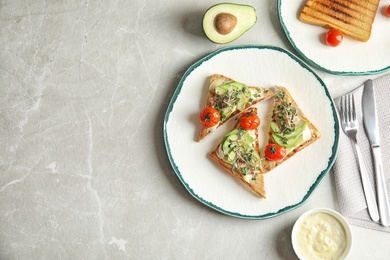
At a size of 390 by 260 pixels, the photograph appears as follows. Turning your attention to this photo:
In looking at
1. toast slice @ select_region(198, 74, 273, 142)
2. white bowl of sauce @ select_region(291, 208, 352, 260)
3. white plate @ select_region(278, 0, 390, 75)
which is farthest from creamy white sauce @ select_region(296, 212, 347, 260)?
white plate @ select_region(278, 0, 390, 75)

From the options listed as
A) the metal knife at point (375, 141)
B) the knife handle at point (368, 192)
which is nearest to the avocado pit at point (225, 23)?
the metal knife at point (375, 141)

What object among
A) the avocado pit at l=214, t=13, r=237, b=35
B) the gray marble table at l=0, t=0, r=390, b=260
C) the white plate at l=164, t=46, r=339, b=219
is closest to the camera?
the avocado pit at l=214, t=13, r=237, b=35

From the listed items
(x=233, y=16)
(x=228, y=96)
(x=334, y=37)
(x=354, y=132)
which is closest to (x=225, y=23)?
(x=233, y=16)

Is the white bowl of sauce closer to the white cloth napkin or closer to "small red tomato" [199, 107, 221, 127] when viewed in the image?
the white cloth napkin

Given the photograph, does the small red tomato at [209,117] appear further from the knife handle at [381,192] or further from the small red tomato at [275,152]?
the knife handle at [381,192]

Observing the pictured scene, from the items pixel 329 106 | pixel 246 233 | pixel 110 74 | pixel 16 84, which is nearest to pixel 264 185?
pixel 246 233

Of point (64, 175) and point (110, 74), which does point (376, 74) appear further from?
point (64, 175)
